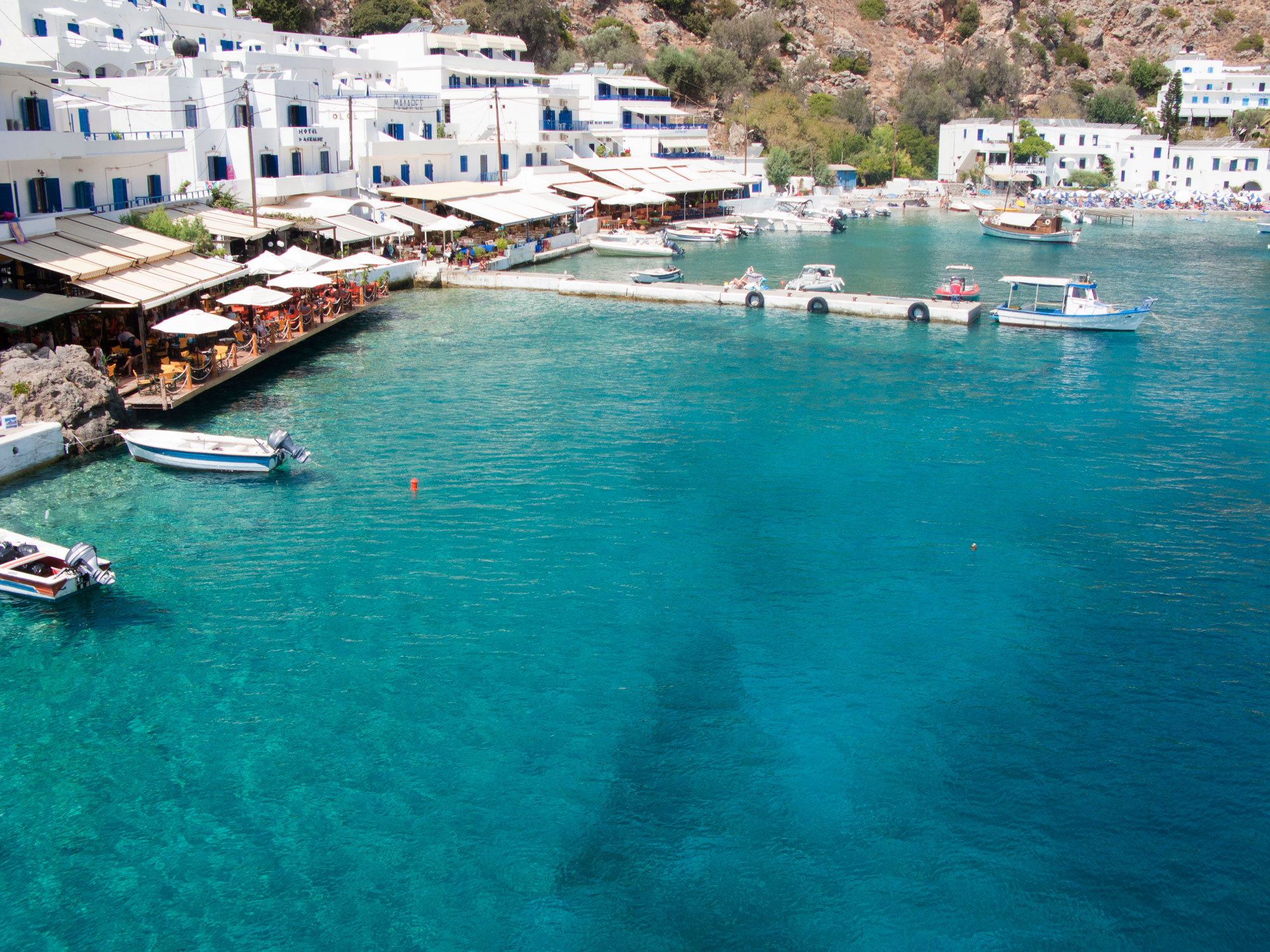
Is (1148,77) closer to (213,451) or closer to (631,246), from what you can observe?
(631,246)

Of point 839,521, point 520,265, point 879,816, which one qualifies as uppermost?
point 520,265

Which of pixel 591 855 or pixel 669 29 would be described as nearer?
pixel 591 855

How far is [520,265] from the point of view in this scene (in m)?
58.2

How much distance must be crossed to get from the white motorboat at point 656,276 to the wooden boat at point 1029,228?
4025 centimetres

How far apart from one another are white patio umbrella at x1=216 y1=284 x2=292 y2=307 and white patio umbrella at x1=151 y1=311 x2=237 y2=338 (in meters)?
3.24

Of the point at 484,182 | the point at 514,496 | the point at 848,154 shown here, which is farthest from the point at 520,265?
the point at 848,154

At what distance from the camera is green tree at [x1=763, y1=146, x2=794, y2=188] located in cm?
10078

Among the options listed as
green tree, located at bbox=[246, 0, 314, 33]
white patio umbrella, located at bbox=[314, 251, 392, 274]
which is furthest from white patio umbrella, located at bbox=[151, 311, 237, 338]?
green tree, located at bbox=[246, 0, 314, 33]

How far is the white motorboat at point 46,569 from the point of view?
738 inches

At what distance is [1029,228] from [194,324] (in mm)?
71018

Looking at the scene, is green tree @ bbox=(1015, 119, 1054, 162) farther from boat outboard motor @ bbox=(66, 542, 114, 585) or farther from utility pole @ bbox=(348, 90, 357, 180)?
boat outboard motor @ bbox=(66, 542, 114, 585)

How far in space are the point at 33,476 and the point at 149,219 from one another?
15.5 m

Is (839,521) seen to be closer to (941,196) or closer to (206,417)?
(206,417)

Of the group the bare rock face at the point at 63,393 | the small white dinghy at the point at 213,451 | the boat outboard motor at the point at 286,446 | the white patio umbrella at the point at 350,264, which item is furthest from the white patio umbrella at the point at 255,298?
the boat outboard motor at the point at 286,446
